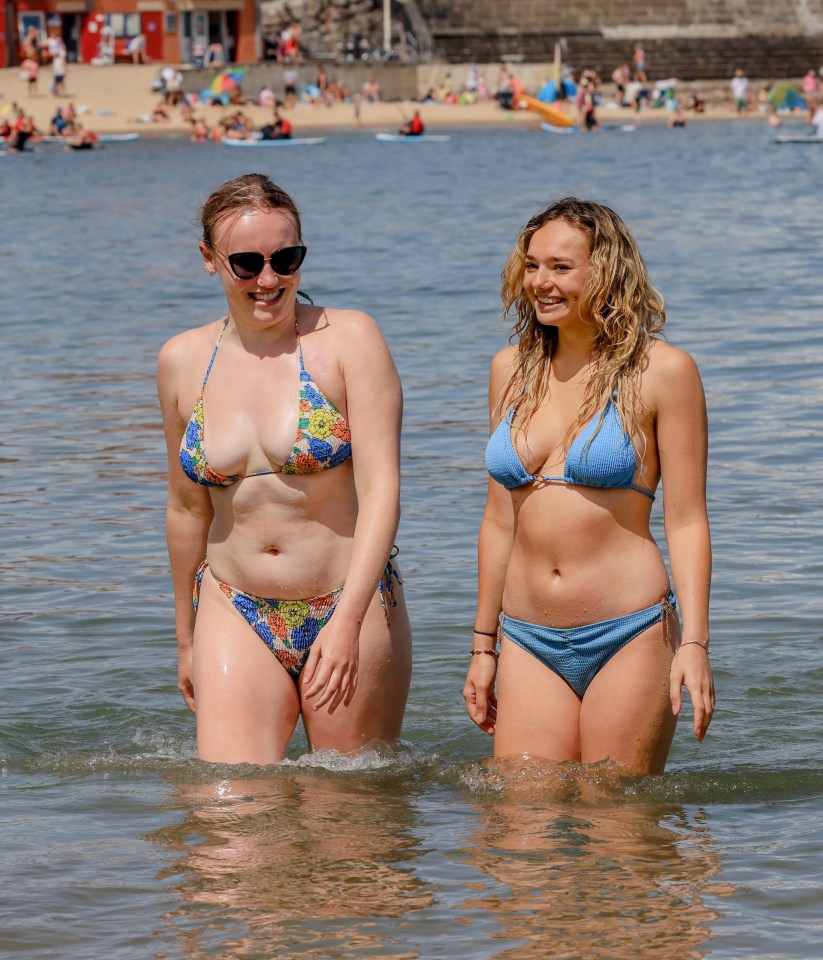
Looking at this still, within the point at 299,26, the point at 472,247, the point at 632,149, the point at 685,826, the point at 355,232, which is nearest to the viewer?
the point at 685,826

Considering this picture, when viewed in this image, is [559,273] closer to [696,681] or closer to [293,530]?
[293,530]

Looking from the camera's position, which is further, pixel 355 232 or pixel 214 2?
pixel 214 2

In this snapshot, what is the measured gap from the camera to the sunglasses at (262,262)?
4.67 metres

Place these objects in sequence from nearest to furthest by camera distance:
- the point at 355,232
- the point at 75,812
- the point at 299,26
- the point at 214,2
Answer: the point at 75,812, the point at 355,232, the point at 214,2, the point at 299,26

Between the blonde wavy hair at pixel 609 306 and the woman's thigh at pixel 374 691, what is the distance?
717 mm

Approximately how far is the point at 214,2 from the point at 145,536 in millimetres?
59023

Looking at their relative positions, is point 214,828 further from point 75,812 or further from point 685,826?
point 685,826

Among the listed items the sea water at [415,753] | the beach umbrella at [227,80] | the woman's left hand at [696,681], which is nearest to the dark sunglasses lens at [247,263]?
the sea water at [415,753]

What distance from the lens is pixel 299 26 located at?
72500 millimetres

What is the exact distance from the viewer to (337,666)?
456cm

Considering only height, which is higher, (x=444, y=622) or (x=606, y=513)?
(x=606, y=513)

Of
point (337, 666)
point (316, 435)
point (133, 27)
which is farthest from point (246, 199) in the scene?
point (133, 27)

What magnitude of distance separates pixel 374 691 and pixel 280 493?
647 millimetres

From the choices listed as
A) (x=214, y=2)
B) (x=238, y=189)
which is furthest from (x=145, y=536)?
(x=214, y=2)
